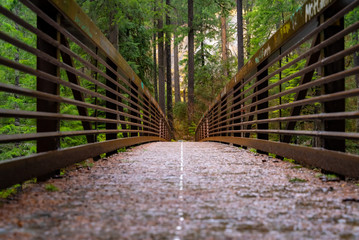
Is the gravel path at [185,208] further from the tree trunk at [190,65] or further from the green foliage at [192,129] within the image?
the green foliage at [192,129]

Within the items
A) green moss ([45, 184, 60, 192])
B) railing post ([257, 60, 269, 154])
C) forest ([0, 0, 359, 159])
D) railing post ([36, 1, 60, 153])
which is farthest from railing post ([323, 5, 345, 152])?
forest ([0, 0, 359, 159])

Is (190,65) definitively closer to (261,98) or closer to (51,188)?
(261,98)

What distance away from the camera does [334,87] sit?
2.78 meters

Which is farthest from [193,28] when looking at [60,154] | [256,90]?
[60,154]

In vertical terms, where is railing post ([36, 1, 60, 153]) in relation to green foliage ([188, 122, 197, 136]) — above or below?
above

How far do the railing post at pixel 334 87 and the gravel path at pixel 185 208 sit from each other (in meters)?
0.36

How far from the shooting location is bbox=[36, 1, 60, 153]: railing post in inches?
104

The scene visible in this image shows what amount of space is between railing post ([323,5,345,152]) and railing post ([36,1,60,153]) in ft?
8.05

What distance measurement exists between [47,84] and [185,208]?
1.68m

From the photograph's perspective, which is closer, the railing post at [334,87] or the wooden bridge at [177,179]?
the wooden bridge at [177,179]

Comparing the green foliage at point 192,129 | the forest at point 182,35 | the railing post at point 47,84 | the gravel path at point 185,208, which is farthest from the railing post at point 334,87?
the green foliage at point 192,129

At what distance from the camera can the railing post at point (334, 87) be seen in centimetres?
274

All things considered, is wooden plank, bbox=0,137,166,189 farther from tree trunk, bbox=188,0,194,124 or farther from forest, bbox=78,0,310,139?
tree trunk, bbox=188,0,194,124

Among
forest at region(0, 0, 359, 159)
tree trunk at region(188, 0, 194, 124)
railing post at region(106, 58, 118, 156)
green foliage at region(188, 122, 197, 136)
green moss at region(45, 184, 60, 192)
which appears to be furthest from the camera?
green foliage at region(188, 122, 197, 136)
